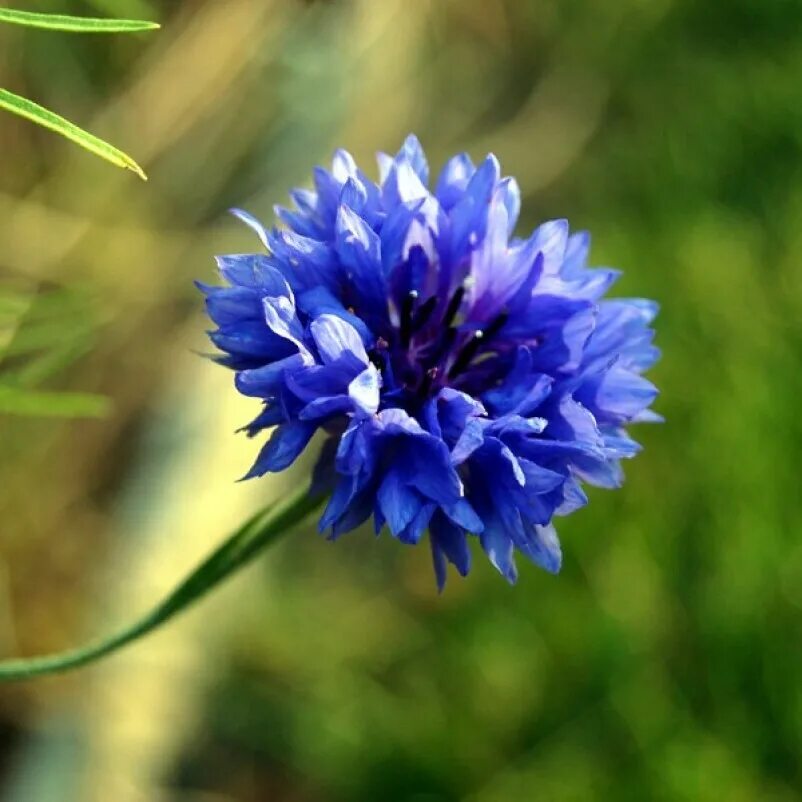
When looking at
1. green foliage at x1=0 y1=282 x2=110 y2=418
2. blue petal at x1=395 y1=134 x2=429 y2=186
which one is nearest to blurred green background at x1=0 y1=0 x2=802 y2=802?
green foliage at x1=0 y1=282 x2=110 y2=418

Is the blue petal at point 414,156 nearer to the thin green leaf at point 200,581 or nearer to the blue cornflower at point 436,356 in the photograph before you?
the blue cornflower at point 436,356

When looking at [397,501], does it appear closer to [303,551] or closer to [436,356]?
[436,356]

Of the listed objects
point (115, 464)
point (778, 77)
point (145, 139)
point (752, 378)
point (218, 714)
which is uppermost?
point (778, 77)

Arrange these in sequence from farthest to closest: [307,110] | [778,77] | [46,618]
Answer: [778,77] → [307,110] → [46,618]

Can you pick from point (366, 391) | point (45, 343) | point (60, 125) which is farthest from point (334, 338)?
point (45, 343)

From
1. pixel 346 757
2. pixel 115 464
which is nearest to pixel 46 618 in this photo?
pixel 115 464

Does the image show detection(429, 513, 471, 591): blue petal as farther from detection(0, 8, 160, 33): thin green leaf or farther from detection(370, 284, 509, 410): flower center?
detection(0, 8, 160, 33): thin green leaf

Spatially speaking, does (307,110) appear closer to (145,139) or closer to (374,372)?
(145,139)
